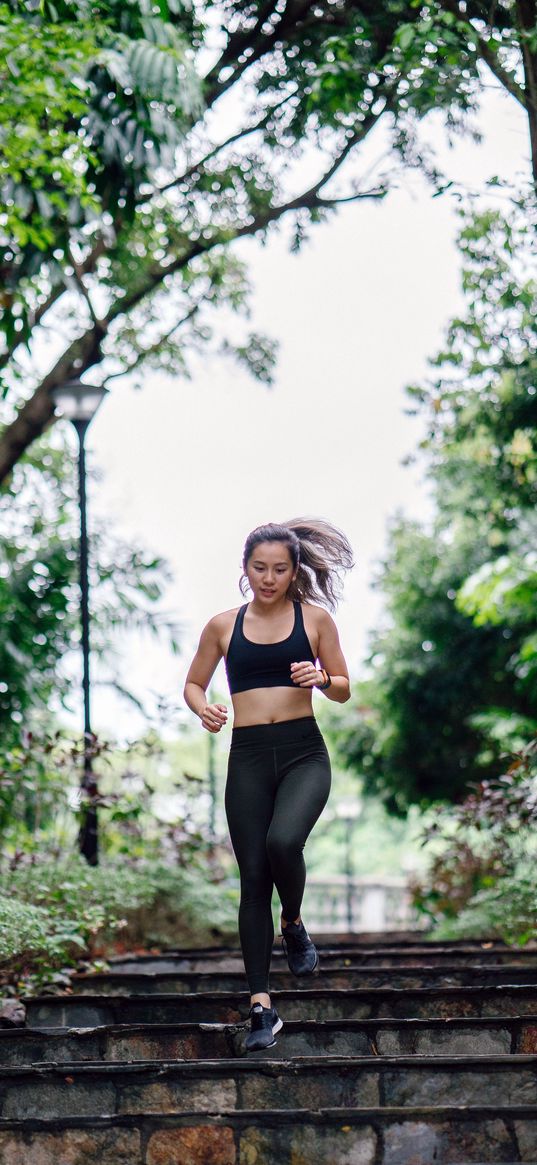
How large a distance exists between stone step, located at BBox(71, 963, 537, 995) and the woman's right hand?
1.65 m

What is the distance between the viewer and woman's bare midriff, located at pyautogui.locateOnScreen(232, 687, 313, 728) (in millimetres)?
4723

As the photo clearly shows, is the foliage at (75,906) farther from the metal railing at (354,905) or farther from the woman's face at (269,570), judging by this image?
the metal railing at (354,905)

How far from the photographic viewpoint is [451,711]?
1727cm

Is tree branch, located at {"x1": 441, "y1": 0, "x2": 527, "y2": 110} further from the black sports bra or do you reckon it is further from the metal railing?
the metal railing

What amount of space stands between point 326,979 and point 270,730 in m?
1.91

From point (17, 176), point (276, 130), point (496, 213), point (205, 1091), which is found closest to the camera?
point (205, 1091)

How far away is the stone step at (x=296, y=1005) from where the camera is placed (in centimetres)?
512

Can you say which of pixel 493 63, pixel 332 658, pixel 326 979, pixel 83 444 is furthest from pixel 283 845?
pixel 83 444

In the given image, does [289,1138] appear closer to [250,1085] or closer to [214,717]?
[250,1085]

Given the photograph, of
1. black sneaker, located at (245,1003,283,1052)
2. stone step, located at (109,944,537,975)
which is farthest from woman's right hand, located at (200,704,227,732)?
stone step, located at (109,944,537,975)

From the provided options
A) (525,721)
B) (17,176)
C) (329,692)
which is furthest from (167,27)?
(525,721)

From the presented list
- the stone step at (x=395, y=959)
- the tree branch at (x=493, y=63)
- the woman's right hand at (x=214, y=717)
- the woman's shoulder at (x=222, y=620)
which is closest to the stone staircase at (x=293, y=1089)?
the woman's right hand at (x=214, y=717)

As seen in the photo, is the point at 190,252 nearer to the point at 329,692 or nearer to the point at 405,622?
the point at 405,622

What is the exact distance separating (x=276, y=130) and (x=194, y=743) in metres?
33.1
